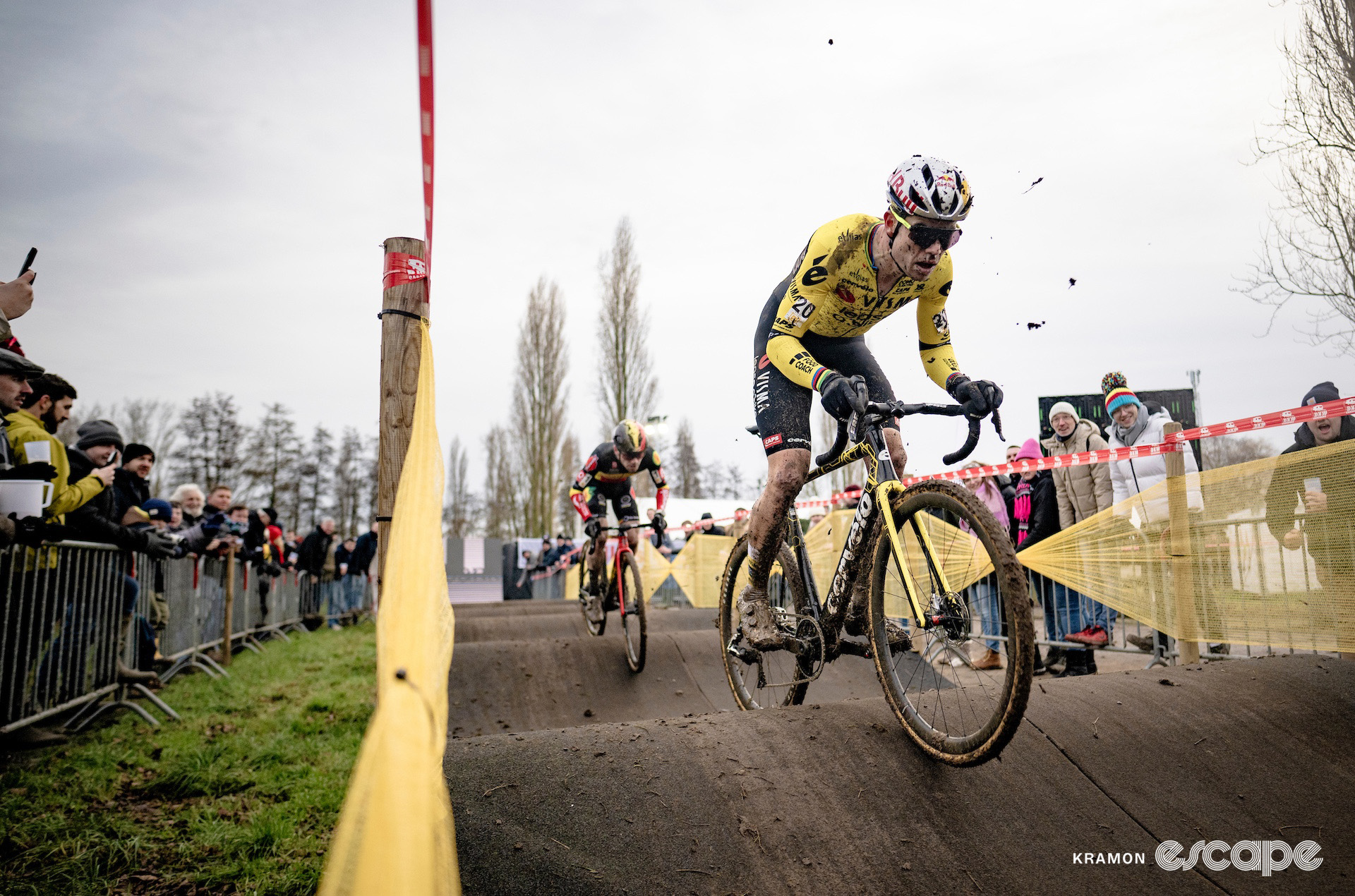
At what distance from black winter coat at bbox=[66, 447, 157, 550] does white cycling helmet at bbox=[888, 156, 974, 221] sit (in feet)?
18.9

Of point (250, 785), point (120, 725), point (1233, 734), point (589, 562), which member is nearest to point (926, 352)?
point (1233, 734)

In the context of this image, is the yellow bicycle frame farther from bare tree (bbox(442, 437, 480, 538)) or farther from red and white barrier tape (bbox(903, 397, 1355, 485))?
bare tree (bbox(442, 437, 480, 538))

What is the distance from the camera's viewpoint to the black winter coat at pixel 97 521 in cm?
550

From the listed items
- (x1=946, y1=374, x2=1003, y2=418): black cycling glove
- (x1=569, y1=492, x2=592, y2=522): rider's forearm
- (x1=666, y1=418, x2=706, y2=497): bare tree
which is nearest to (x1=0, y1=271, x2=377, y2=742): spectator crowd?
(x1=569, y1=492, x2=592, y2=522): rider's forearm

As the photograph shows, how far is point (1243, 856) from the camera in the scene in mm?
2559

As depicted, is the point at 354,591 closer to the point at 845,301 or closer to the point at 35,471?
the point at 35,471

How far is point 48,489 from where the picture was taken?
420 cm

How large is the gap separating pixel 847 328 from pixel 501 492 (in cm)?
4684

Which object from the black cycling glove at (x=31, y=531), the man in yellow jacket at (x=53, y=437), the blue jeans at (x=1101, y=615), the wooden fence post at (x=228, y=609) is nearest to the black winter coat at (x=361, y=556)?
the wooden fence post at (x=228, y=609)

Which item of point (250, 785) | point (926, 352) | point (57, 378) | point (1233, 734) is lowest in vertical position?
point (250, 785)

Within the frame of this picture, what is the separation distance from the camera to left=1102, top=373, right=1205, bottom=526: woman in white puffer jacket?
5.04 m

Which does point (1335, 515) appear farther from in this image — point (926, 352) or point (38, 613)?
point (38, 613)

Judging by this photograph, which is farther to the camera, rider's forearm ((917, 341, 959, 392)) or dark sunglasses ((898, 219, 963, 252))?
rider's forearm ((917, 341, 959, 392))

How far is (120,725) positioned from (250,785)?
2.15 metres
